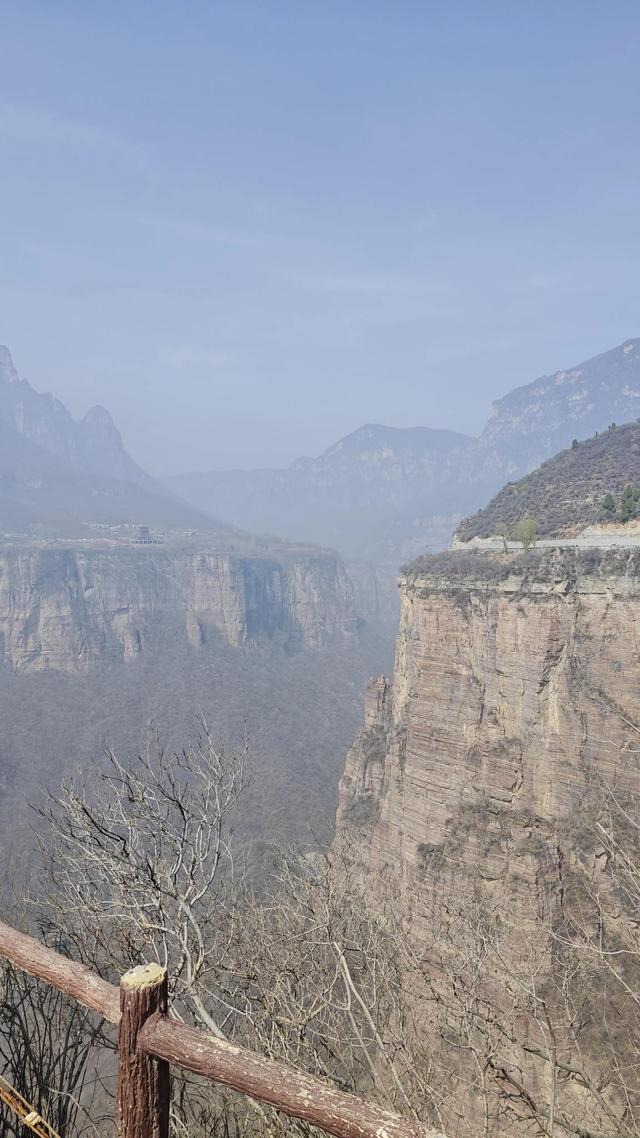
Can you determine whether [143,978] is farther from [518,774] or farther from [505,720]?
[505,720]

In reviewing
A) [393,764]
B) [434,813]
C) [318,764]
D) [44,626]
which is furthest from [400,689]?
[44,626]

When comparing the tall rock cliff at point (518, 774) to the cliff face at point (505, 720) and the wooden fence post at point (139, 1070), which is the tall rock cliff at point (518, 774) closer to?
the cliff face at point (505, 720)

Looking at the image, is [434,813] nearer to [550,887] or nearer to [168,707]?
[550,887]

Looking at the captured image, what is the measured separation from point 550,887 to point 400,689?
12.3 metres

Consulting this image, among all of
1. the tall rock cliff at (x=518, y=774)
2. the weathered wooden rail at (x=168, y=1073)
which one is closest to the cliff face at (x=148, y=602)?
the tall rock cliff at (x=518, y=774)

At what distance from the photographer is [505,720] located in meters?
28.1

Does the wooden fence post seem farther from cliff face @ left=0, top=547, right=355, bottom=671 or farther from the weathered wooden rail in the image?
cliff face @ left=0, top=547, right=355, bottom=671

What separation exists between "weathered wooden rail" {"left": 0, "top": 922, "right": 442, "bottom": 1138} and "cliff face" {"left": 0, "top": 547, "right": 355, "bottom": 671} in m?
102

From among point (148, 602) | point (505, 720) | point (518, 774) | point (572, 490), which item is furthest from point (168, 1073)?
point (148, 602)

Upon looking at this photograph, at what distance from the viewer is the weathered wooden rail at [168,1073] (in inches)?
98.7

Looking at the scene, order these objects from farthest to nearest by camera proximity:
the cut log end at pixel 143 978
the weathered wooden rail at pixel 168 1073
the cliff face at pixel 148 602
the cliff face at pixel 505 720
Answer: the cliff face at pixel 148 602 → the cliff face at pixel 505 720 → the cut log end at pixel 143 978 → the weathered wooden rail at pixel 168 1073

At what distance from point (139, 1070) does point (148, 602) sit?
12089cm

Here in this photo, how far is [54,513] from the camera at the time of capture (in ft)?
569

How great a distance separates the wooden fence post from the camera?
2.88 m
